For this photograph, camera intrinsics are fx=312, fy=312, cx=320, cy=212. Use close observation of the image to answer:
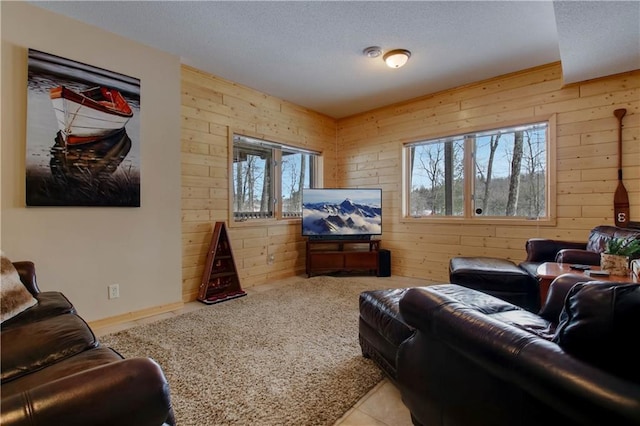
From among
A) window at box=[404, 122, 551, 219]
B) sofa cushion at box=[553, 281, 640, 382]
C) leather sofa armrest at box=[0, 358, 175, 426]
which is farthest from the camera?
window at box=[404, 122, 551, 219]

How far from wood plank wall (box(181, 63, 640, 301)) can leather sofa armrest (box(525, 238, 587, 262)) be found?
1.26 feet

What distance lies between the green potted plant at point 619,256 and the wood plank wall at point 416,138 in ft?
3.92

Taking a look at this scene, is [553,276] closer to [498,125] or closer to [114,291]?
[498,125]

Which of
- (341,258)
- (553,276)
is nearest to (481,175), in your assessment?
(553,276)

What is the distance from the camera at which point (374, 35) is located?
2883mm

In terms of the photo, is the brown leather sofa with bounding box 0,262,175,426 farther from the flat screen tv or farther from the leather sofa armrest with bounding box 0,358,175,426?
the flat screen tv

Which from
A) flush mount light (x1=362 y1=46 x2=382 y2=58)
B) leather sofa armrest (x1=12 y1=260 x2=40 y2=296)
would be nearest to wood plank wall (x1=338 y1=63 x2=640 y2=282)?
flush mount light (x1=362 y1=46 x2=382 y2=58)

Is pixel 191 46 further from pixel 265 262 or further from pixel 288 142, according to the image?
pixel 265 262

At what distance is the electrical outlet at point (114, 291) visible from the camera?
280 cm

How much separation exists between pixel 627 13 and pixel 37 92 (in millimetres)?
4344

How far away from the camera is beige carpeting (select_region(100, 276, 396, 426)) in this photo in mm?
1609

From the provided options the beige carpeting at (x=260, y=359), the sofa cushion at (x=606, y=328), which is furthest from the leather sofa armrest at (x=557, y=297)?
the beige carpeting at (x=260, y=359)

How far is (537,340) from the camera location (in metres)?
0.96

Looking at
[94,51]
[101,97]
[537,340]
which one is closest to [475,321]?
[537,340]
